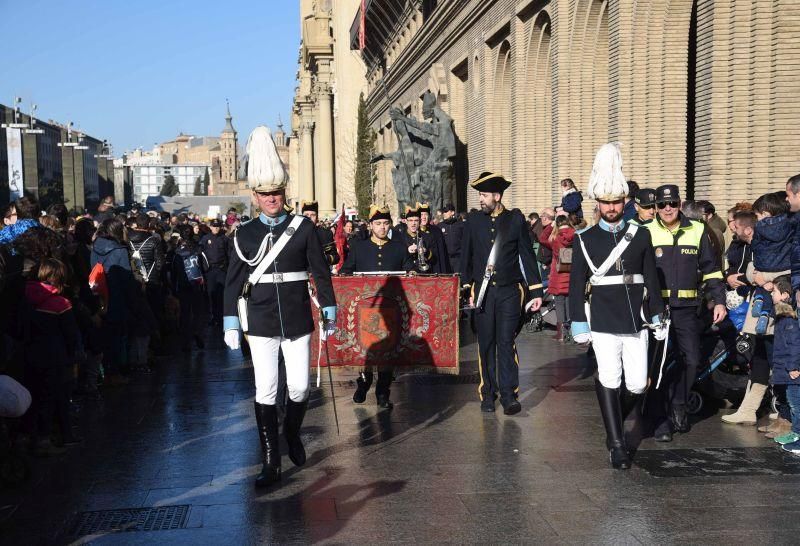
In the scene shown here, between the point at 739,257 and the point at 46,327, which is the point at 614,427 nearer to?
the point at 739,257

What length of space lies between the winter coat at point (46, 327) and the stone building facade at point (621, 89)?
29.2 feet

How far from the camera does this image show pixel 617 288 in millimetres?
7707

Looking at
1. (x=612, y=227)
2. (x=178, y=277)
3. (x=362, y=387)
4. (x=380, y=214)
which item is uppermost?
(x=380, y=214)

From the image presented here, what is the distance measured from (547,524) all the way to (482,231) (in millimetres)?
4128

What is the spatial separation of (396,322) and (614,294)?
2.96 m

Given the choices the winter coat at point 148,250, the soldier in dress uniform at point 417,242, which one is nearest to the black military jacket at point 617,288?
the soldier in dress uniform at point 417,242

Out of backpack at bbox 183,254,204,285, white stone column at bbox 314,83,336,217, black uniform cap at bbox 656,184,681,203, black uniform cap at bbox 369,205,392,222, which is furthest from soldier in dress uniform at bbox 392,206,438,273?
white stone column at bbox 314,83,336,217

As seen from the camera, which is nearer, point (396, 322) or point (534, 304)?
point (534, 304)

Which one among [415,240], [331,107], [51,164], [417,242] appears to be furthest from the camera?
[51,164]

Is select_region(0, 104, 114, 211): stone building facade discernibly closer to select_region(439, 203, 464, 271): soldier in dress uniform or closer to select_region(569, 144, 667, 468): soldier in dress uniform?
select_region(439, 203, 464, 271): soldier in dress uniform

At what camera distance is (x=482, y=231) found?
391 inches

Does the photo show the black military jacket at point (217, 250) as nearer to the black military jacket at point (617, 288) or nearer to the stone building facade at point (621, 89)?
the stone building facade at point (621, 89)

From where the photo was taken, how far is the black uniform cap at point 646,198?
8.72 meters

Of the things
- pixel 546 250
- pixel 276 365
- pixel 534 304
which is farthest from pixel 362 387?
pixel 546 250
